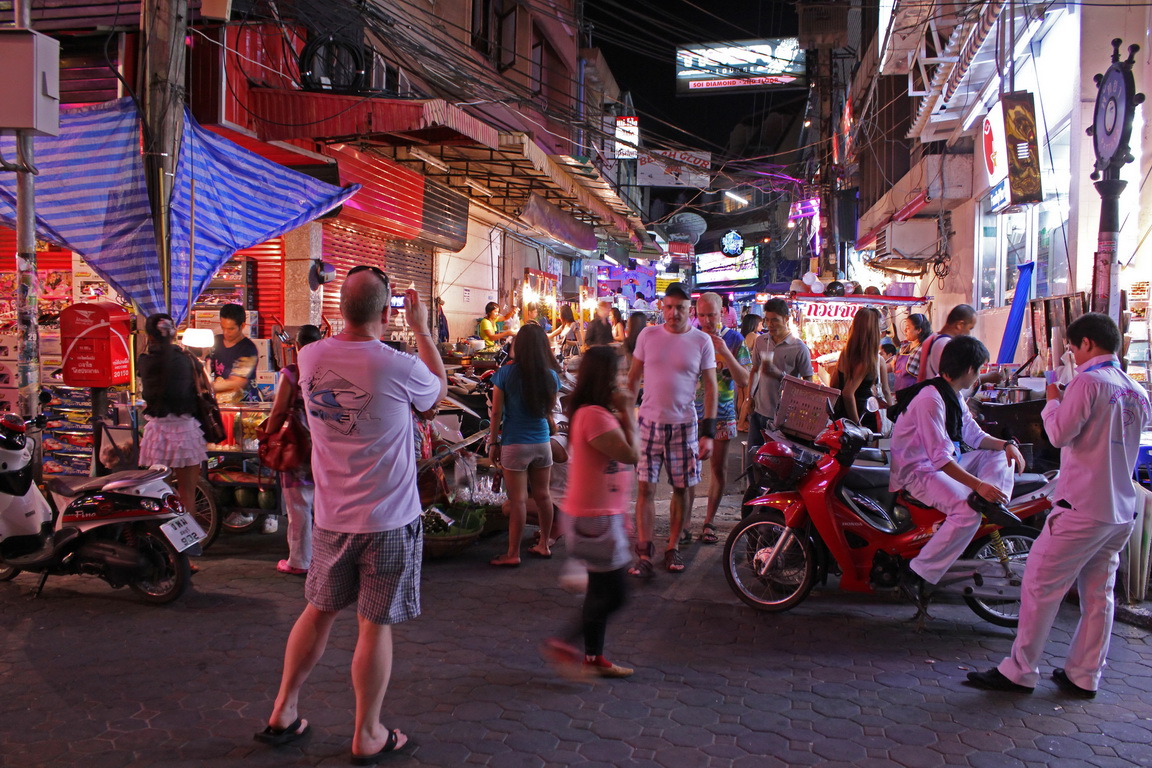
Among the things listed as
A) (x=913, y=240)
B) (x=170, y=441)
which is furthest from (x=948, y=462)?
(x=913, y=240)

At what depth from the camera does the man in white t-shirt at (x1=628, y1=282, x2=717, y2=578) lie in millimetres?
6156

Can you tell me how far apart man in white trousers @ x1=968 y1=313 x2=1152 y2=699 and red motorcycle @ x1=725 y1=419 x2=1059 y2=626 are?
28.0 inches

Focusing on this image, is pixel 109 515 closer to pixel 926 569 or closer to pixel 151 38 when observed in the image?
pixel 151 38

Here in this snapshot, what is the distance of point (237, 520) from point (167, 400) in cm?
153

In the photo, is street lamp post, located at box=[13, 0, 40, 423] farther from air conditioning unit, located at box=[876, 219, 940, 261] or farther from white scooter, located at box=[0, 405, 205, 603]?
air conditioning unit, located at box=[876, 219, 940, 261]

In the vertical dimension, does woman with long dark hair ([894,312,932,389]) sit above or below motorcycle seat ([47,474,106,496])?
above

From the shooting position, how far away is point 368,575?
10.8 ft

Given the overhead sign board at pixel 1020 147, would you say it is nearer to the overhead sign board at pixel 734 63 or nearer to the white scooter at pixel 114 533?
the white scooter at pixel 114 533

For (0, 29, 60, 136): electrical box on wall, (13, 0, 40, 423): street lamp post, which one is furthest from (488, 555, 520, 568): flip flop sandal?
(0, 29, 60, 136): electrical box on wall

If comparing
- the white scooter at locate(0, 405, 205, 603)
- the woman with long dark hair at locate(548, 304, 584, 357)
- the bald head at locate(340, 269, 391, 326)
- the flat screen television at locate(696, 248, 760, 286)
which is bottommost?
the white scooter at locate(0, 405, 205, 603)

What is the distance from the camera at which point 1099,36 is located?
28.2 ft

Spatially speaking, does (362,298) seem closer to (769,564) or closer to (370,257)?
(769,564)

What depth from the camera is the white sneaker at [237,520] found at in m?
7.19

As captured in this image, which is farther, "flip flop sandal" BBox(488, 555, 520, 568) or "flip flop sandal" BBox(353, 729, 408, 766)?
"flip flop sandal" BBox(488, 555, 520, 568)
